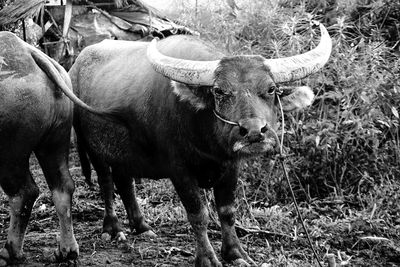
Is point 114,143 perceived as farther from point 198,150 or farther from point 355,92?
point 355,92

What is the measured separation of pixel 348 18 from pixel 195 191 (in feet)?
12.8

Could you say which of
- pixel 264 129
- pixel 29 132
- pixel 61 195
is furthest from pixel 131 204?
pixel 264 129

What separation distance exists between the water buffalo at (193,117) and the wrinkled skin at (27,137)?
1.85 feet

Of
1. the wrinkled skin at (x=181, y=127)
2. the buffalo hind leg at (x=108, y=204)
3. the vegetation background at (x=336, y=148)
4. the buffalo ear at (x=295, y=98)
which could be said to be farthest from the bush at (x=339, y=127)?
the buffalo ear at (x=295, y=98)

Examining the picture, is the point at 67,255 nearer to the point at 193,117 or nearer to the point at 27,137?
the point at 27,137

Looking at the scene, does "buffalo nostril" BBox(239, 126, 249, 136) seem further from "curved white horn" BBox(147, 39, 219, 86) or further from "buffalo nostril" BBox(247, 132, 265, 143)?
"curved white horn" BBox(147, 39, 219, 86)

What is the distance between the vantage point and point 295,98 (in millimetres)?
4566

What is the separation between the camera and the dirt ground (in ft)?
16.1

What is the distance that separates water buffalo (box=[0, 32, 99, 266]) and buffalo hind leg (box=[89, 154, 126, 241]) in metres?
0.82

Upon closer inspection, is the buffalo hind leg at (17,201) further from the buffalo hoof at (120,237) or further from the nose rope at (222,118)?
the nose rope at (222,118)

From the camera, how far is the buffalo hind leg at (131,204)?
563 cm

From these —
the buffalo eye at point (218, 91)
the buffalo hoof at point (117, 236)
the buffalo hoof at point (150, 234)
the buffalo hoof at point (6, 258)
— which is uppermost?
the buffalo eye at point (218, 91)

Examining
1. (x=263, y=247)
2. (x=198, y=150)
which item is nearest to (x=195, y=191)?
(x=198, y=150)

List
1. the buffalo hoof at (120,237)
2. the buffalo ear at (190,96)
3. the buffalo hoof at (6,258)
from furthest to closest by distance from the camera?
the buffalo hoof at (120,237)
the buffalo hoof at (6,258)
the buffalo ear at (190,96)
